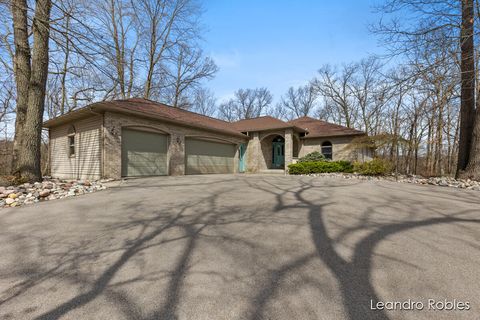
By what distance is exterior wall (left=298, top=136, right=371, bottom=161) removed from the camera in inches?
596

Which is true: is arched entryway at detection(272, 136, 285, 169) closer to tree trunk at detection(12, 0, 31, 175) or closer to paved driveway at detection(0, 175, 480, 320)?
paved driveway at detection(0, 175, 480, 320)

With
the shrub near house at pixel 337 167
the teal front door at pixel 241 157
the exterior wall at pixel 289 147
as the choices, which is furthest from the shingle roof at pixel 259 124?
the shrub near house at pixel 337 167

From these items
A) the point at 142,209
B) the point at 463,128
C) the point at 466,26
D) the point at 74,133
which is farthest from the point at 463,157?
the point at 74,133

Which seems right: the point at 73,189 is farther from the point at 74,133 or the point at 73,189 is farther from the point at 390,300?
the point at 390,300

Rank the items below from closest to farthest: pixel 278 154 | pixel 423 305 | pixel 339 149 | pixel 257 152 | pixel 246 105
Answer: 1. pixel 423 305
2. pixel 339 149
3. pixel 257 152
4. pixel 278 154
5. pixel 246 105

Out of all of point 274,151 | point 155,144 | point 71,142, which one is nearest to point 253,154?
point 274,151

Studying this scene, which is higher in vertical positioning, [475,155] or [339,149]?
[339,149]

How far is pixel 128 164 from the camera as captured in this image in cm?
951

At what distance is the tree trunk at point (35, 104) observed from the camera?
6.43 meters

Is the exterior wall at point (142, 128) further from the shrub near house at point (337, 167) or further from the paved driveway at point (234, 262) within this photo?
the shrub near house at point (337, 167)

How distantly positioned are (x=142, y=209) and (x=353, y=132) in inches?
591

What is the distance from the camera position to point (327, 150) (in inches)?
645

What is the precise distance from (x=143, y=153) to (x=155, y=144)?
0.75 meters

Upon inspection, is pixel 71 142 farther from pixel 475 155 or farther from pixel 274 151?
pixel 475 155
